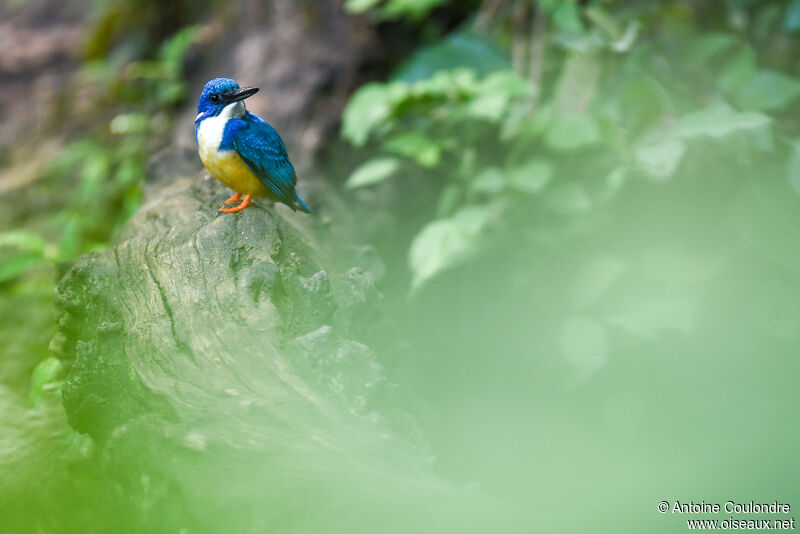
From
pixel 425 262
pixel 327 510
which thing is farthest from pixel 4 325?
pixel 327 510

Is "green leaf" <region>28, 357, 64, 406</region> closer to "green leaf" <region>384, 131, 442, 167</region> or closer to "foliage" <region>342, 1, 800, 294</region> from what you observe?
"foliage" <region>342, 1, 800, 294</region>

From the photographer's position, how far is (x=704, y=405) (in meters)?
2.47

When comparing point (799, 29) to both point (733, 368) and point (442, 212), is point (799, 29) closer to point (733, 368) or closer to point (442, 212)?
point (733, 368)

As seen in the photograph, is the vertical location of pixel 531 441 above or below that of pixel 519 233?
below

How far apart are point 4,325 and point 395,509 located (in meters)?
2.10

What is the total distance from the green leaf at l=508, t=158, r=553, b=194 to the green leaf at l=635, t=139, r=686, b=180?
1.22 ft

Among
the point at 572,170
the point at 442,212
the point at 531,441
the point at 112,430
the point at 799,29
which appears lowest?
the point at 112,430

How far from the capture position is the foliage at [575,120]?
250cm

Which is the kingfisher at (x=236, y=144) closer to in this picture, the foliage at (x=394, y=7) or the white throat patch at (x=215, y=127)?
the white throat patch at (x=215, y=127)

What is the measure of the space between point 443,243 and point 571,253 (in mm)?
842

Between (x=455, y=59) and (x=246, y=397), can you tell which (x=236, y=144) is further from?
(x=455, y=59)


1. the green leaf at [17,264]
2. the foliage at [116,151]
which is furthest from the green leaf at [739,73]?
the green leaf at [17,264]

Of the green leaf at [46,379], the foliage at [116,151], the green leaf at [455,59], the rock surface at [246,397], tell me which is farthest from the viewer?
the foliage at [116,151]

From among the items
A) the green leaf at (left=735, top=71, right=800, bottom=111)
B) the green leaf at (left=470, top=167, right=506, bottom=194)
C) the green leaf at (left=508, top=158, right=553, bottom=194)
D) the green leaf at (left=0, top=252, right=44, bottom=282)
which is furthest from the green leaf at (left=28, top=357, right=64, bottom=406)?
the green leaf at (left=735, top=71, right=800, bottom=111)
